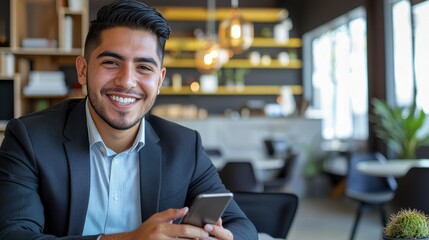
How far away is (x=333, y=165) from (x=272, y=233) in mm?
6832

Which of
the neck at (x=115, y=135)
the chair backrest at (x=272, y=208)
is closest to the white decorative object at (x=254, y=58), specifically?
the chair backrest at (x=272, y=208)

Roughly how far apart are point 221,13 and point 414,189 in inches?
306

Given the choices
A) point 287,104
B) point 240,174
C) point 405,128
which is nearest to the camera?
point 240,174

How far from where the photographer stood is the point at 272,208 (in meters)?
2.07

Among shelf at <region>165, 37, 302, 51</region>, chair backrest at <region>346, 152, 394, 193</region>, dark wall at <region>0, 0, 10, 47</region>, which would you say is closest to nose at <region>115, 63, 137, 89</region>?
chair backrest at <region>346, 152, 394, 193</region>

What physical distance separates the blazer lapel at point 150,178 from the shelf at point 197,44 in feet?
28.2

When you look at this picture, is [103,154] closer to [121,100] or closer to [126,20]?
[121,100]

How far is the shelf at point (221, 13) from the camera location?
1040cm

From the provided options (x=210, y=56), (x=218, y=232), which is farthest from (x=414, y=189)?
(x=210, y=56)

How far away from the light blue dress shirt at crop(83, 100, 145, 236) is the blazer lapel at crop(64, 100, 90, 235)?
29 millimetres

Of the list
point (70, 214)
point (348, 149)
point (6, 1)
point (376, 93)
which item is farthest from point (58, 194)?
point (348, 149)

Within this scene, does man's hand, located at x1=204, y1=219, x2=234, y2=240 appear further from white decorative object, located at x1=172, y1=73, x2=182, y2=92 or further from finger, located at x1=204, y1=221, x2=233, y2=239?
white decorative object, located at x1=172, y1=73, x2=182, y2=92

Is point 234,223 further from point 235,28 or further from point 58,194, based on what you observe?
point 235,28

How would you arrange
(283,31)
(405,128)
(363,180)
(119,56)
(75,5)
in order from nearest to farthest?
(119,56) < (363,180) < (75,5) < (405,128) < (283,31)
